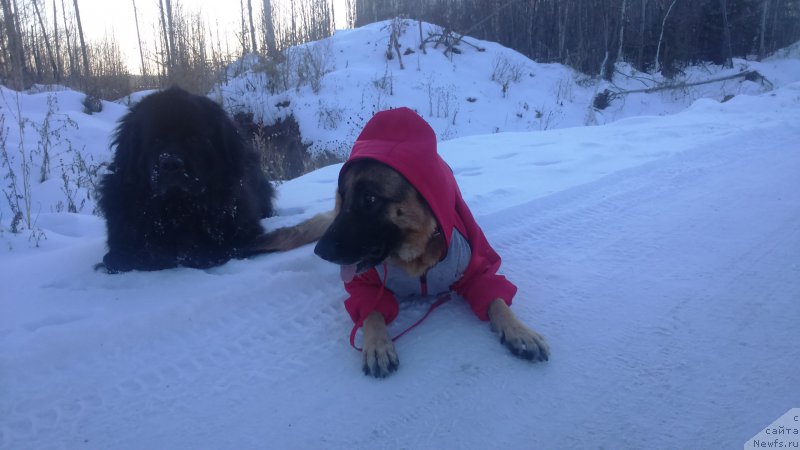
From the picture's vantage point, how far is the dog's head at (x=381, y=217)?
2098mm

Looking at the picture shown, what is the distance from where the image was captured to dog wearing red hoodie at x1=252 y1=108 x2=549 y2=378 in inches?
80.3

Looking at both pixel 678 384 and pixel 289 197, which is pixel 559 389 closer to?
pixel 678 384

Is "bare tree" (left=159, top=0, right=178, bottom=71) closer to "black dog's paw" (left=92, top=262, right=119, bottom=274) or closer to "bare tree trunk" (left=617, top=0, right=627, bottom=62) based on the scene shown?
"black dog's paw" (left=92, top=262, right=119, bottom=274)

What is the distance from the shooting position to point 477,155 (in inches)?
237

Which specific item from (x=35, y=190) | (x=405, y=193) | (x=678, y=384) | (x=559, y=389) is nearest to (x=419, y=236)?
(x=405, y=193)

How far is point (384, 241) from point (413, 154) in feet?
1.34

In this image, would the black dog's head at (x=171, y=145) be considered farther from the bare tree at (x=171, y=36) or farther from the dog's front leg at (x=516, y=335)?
the bare tree at (x=171, y=36)

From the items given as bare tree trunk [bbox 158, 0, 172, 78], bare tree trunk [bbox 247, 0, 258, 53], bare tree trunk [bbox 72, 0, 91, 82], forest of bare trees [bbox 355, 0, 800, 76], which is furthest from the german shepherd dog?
forest of bare trees [bbox 355, 0, 800, 76]

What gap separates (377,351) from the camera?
1991mm

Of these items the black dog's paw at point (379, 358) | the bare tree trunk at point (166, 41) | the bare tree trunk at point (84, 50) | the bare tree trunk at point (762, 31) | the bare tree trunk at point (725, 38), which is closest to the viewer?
the black dog's paw at point (379, 358)

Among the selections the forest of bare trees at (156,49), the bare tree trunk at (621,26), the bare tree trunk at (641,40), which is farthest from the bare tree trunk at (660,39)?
the forest of bare trees at (156,49)

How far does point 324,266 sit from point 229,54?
507 inches

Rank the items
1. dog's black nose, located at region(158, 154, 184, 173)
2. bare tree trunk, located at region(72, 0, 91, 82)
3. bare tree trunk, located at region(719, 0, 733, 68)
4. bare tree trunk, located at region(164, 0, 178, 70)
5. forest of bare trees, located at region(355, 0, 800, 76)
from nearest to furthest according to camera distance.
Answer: dog's black nose, located at region(158, 154, 184, 173), bare tree trunk, located at region(164, 0, 178, 70), bare tree trunk, located at region(72, 0, 91, 82), bare tree trunk, located at region(719, 0, 733, 68), forest of bare trees, located at region(355, 0, 800, 76)

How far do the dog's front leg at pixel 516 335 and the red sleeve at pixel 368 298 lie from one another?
0.47m
